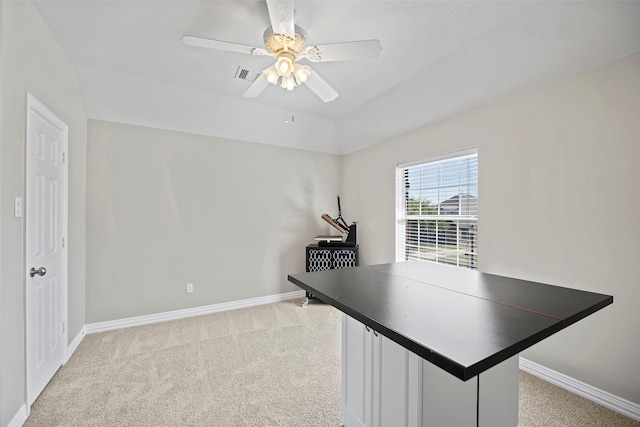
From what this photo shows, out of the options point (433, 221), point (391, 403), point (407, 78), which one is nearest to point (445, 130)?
point (407, 78)

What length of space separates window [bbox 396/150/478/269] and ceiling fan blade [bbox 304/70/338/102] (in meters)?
1.62

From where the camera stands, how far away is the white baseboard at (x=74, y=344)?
2.55m

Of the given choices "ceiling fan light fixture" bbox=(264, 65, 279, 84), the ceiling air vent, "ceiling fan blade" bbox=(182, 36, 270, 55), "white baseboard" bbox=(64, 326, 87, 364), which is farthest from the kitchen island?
"white baseboard" bbox=(64, 326, 87, 364)

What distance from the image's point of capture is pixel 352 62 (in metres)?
2.67

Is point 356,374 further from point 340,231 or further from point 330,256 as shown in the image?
point 340,231

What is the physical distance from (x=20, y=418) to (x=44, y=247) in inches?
43.6

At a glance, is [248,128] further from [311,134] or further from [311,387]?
[311,387]

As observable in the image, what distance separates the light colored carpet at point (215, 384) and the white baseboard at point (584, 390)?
0.05 metres

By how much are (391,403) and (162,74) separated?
133 inches

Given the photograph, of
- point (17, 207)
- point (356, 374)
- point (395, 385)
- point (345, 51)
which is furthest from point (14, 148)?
point (395, 385)

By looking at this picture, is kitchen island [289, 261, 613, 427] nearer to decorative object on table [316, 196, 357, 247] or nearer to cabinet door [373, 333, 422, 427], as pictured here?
cabinet door [373, 333, 422, 427]

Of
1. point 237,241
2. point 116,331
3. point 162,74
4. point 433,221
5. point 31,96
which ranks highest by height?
point 162,74

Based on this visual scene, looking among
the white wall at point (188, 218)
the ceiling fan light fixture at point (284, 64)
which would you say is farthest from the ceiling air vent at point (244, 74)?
the white wall at point (188, 218)

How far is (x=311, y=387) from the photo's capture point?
2.16 meters
